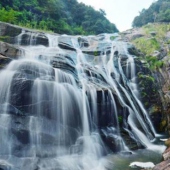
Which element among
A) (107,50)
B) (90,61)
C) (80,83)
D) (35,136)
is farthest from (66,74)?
(107,50)

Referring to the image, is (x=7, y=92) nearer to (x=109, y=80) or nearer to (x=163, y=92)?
(x=109, y=80)

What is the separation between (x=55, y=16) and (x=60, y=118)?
2727 centimetres

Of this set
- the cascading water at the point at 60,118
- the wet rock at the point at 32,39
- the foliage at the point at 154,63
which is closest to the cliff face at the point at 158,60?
the foliage at the point at 154,63

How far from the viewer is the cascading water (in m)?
8.70

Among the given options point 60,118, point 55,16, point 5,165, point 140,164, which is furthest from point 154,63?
point 55,16

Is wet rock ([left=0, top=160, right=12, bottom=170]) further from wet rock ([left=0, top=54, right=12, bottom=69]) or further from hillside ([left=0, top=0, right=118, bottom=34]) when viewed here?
hillside ([left=0, top=0, right=118, bottom=34])

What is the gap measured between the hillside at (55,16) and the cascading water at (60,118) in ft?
45.5

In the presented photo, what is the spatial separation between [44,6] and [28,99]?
1112 inches

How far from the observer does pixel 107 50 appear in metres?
20.4

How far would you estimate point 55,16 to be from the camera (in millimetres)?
35062

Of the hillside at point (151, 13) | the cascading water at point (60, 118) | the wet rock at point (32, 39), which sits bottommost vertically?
the cascading water at point (60, 118)

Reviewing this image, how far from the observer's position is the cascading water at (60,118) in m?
8.70

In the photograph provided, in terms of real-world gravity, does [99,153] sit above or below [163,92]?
below

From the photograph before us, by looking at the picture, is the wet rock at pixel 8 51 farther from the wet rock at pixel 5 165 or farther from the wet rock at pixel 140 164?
the wet rock at pixel 140 164
